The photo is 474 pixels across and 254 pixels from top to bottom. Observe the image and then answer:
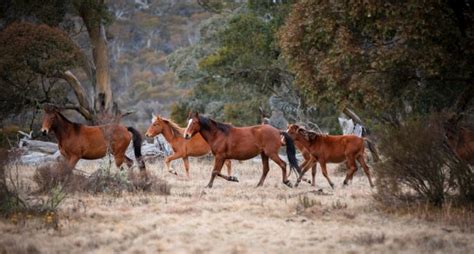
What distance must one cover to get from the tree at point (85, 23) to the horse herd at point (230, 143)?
10.2m

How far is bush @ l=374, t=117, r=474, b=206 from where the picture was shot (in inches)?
451

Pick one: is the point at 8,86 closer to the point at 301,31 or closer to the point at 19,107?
the point at 19,107

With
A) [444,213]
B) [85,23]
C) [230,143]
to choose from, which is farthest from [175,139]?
[85,23]

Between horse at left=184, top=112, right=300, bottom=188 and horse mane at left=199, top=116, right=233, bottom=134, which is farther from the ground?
horse mane at left=199, top=116, right=233, bottom=134

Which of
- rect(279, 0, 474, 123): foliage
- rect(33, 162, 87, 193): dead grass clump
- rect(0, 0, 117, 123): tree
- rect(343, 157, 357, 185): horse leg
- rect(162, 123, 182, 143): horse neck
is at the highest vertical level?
rect(0, 0, 117, 123): tree

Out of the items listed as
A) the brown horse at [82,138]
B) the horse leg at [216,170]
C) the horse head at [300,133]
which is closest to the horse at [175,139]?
the brown horse at [82,138]

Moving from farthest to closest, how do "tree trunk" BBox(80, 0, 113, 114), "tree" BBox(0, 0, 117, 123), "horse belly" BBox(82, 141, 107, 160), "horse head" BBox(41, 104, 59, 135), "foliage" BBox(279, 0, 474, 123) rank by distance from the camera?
"tree trunk" BBox(80, 0, 113, 114) → "tree" BBox(0, 0, 117, 123) → "horse belly" BBox(82, 141, 107, 160) → "horse head" BBox(41, 104, 59, 135) → "foliage" BBox(279, 0, 474, 123)

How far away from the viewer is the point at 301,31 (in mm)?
15078

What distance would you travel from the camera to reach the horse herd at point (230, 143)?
16438mm

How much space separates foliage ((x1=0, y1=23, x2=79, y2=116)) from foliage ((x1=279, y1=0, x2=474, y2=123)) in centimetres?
1361

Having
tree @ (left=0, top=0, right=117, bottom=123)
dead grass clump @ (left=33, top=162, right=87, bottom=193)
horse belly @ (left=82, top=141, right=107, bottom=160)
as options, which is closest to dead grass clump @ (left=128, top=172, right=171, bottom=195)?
dead grass clump @ (left=33, top=162, right=87, bottom=193)

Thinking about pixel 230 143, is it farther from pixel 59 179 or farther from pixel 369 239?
pixel 369 239

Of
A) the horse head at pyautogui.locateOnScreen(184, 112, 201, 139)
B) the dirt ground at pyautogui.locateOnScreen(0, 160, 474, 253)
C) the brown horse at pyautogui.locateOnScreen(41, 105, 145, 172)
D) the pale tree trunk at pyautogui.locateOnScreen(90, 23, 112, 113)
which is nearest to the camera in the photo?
the dirt ground at pyautogui.locateOnScreen(0, 160, 474, 253)

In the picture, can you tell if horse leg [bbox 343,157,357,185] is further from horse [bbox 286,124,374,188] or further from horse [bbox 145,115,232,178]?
horse [bbox 145,115,232,178]
